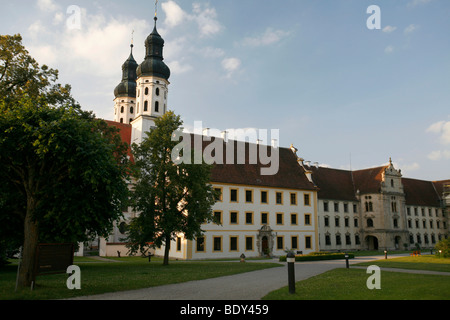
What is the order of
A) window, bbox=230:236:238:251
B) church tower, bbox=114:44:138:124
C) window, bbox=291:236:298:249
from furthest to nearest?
church tower, bbox=114:44:138:124 → window, bbox=291:236:298:249 → window, bbox=230:236:238:251

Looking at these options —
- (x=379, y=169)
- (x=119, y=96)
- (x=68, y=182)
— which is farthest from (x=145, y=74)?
(x=68, y=182)

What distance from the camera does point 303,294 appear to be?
11859mm

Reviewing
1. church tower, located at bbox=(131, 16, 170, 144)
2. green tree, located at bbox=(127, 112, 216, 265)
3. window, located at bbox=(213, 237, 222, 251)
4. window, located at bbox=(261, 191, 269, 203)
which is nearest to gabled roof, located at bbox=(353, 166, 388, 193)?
window, located at bbox=(261, 191, 269, 203)

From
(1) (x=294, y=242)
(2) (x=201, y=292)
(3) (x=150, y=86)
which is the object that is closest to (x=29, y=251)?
(2) (x=201, y=292)

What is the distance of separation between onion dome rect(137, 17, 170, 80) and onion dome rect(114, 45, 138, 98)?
18.2 meters

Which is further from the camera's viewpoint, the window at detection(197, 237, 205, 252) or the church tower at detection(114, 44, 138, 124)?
the church tower at detection(114, 44, 138, 124)

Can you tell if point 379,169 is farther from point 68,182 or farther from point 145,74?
point 68,182

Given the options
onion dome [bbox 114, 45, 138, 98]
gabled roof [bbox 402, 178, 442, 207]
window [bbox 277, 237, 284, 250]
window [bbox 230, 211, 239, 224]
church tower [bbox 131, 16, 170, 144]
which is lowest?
window [bbox 277, 237, 284, 250]

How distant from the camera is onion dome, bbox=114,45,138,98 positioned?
3019 inches

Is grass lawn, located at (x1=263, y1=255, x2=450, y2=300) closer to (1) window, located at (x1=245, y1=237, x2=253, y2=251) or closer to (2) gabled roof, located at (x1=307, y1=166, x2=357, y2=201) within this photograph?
(1) window, located at (x1=245, y1=237, x2=253, y2=251)

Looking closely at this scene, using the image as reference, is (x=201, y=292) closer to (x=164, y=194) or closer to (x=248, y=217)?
(x=164, y=194)

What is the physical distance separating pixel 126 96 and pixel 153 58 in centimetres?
2033
